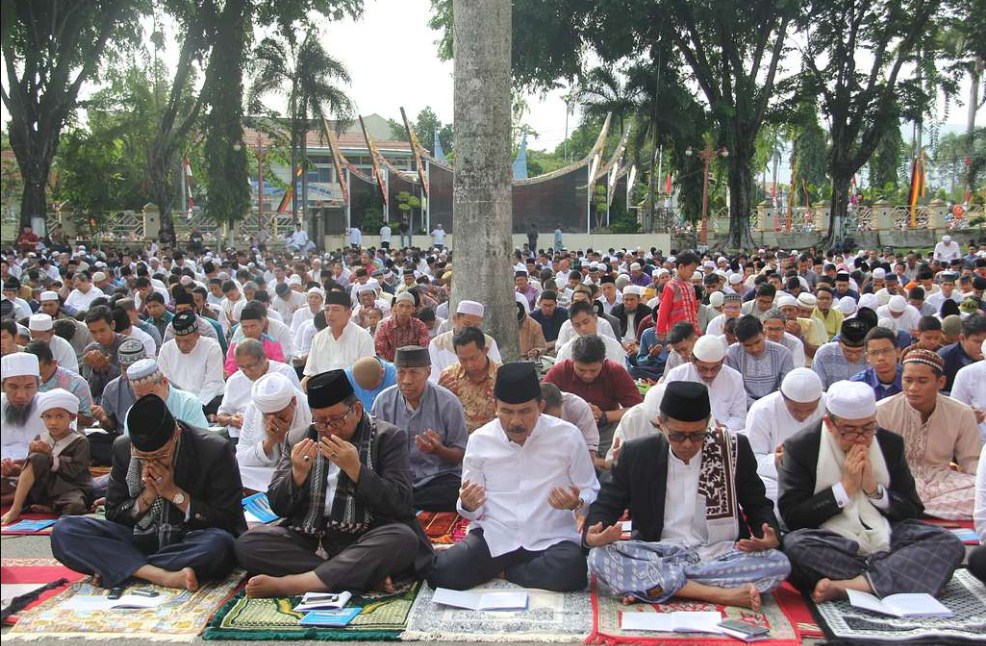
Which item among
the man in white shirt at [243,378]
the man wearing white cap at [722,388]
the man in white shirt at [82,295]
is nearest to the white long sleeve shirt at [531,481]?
the man wearing white cap at [722,388]

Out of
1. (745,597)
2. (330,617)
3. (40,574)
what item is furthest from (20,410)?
(745,597)

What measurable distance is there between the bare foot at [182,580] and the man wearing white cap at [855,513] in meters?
2.73

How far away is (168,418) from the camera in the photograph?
440 cm

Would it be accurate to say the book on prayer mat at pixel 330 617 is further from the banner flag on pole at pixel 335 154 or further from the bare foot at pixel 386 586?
the banner flag on pole at pixel 335 154

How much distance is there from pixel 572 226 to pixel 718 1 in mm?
11693

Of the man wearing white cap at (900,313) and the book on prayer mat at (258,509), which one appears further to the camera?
the man wearing white cap at (900,313)

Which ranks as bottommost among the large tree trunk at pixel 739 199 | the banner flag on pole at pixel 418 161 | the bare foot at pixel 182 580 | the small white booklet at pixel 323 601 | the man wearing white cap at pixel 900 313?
the small white booklet at pixel 323 601

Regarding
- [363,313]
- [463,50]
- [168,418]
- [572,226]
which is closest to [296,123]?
[572,226]

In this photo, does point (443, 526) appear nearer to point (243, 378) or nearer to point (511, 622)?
point (511, 622)

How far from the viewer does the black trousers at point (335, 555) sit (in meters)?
4.29

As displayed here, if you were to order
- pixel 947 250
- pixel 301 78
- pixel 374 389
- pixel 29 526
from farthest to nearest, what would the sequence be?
pixel 301 78 → pixel 947 250 → pixel 374 389 → pixel 29 526

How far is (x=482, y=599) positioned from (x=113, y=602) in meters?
1.66

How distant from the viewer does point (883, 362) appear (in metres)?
6.11

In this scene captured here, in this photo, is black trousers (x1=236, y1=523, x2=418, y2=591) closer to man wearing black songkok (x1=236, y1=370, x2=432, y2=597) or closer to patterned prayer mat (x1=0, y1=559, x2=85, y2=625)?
man wearing black songkok (x1=236, y1=370, x2=432, y2=597)
